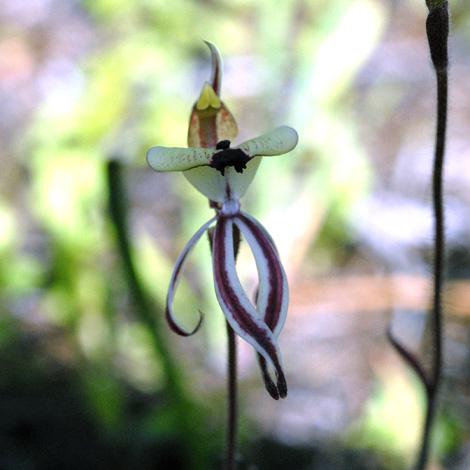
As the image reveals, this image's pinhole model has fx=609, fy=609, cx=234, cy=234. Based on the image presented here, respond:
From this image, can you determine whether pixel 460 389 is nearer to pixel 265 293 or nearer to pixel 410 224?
pixel 410 224

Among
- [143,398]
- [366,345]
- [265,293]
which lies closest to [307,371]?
[366,345]

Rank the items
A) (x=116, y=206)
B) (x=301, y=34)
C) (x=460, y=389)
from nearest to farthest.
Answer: (x=116, y=206)
(x=460, y=389)
(x=301, y=34)

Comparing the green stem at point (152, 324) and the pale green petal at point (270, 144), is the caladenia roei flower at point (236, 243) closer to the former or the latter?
the pale green petal at point (270, 144)

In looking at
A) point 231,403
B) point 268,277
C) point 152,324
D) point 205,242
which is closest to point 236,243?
point 268,277

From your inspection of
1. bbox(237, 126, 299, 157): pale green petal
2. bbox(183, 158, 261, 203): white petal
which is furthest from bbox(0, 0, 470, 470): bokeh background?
bbox(237, 126, 299, 157): pale green petal

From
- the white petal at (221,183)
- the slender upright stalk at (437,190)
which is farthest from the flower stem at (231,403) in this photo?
the slender upright stalk at (437,190)
